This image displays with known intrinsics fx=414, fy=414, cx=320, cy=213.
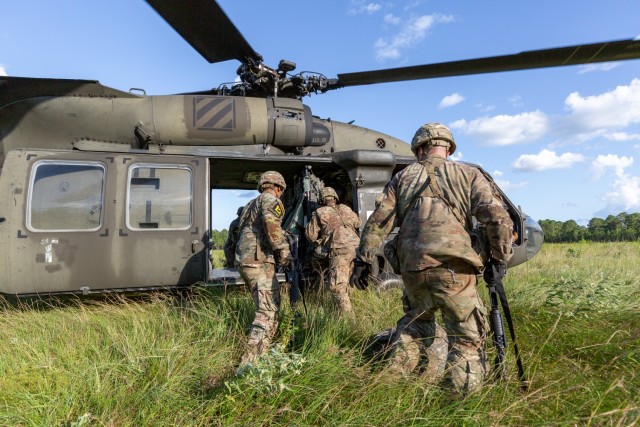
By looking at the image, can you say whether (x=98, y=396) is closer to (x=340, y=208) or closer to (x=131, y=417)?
(x=131, y=417)

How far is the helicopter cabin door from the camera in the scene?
412 centimetres

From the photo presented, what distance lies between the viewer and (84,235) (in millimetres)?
4246

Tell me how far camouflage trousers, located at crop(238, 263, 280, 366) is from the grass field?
0.16m

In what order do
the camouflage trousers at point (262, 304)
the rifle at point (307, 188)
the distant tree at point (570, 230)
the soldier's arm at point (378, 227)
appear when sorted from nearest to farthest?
the soldier's arm at point (378, 227), the camouflage trousers at point (262, 304), the rifle at point (307, 188), the distant tree at point (570, 230)

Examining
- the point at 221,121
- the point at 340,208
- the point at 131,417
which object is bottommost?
the point at 131,417

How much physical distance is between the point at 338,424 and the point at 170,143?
4161mm

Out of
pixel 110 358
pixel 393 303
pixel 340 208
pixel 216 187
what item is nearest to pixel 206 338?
pixel 110 358

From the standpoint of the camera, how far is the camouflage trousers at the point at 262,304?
3.21 metres

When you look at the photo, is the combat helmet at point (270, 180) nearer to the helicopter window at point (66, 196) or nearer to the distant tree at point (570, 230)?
the helicopter window at point (66, 196)

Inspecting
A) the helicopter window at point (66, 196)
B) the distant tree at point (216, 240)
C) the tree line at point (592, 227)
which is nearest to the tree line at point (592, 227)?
the tree line at point (592, 227)

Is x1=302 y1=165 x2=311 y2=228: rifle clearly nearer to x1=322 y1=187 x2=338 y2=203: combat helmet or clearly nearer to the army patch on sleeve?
x1=322 y1=187 x2=338 y2=203: combat helmet

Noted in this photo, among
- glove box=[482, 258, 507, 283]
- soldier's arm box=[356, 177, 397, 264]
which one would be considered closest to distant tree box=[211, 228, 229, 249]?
soldier's arm box=[356, 177, 397, 264]

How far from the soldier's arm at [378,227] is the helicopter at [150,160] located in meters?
2.10

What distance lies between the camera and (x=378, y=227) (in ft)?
8.75
